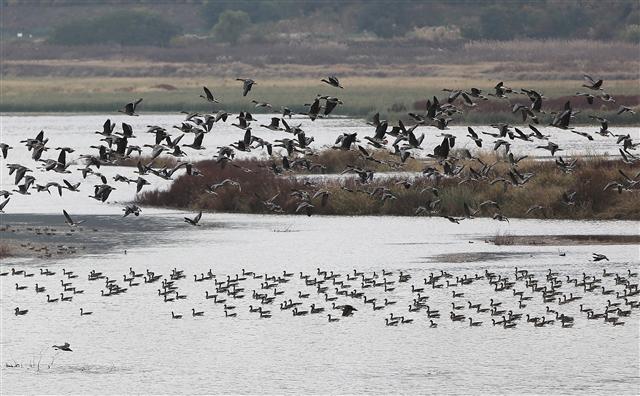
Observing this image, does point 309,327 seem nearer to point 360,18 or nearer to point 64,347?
point 64,347

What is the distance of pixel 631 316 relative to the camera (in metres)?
31.8

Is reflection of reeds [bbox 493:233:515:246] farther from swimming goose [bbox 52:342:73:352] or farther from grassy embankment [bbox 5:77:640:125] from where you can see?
grassy embankment [bbox 5:77:640:125]

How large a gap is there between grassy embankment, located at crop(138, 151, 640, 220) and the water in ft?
2.03

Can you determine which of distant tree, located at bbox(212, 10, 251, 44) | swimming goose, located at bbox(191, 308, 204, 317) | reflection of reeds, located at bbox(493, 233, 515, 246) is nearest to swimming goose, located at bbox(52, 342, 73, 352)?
swimming goose, located at bbox(191, 308, 204, 317)

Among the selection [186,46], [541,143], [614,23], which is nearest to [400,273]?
[541,143]

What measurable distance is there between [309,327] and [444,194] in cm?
1635

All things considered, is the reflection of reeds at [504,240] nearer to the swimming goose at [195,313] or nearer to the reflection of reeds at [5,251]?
the swimming goose at [195,313]

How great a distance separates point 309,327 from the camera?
31562 millimetres

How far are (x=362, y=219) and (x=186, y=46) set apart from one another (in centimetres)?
10917

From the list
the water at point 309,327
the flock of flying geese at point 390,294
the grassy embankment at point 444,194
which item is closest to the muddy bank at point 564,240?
the water at point 309,327

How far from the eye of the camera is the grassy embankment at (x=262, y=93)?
98.4m

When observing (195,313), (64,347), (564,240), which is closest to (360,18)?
(564,240)

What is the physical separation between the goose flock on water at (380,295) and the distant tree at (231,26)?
391 feet

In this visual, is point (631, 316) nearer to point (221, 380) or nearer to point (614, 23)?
point (221, 380)
